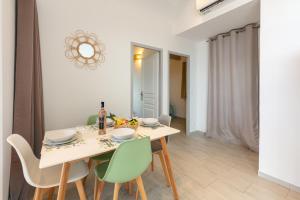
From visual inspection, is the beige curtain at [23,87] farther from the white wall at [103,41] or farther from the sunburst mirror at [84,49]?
the sunburst mirror at [84,49]

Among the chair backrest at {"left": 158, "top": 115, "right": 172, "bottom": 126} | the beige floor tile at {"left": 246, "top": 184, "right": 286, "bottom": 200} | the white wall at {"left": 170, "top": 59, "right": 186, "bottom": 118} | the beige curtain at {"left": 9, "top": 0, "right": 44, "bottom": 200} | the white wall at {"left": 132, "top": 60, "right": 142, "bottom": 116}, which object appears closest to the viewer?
the beige curtain at {"left": 9, "top": 0, "right": 44, "bottom": 200}

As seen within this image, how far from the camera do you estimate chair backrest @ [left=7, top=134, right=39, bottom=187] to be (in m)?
1.04

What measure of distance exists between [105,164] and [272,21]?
2567mm

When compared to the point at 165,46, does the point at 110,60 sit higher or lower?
lower

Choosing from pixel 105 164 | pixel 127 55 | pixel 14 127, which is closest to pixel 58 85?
pixel 14 127

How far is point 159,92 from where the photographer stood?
3.37m

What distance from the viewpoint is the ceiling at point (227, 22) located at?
91.0 inches

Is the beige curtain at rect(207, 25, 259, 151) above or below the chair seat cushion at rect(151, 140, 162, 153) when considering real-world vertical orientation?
above

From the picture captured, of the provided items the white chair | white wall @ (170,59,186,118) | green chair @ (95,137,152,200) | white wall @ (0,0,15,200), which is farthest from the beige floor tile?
white wall @ (170,59,186,118)

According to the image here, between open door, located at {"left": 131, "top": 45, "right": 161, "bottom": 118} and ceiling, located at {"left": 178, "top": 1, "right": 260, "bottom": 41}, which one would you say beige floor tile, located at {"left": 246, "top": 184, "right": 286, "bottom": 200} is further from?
ceiling, located at {"left": 178, "top": 1, "right": 260, "bottom": 41}

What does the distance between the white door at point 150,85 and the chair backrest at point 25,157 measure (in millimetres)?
2493

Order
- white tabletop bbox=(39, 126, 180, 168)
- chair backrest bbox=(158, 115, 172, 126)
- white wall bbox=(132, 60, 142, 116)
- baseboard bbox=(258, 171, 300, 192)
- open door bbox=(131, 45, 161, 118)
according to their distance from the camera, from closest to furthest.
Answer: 1. white tabletop bbox=(39, 126, 180, 168)
2. baseboard bbox=(258, 171, 300, 192)
3. chair backrest bbox=(158, 115, 172, 126)
4. open door bbox=(131, 45, 161, 118)
5. white wall bbox=(132, 60, 142, 116)

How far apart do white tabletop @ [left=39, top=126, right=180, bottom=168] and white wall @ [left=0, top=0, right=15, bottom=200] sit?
482 millimetres

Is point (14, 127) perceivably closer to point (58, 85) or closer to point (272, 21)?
point (58, 85)
